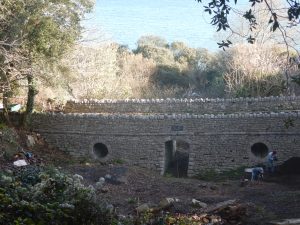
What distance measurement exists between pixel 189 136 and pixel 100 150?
4736mm

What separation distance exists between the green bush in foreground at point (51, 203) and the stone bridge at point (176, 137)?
1247cm

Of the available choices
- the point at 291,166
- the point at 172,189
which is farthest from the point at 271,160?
the point at 172,189

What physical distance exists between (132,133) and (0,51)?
6990mm

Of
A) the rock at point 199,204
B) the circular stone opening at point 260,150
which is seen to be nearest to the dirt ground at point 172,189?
the rock at point 199,204

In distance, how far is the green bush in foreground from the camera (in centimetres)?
627

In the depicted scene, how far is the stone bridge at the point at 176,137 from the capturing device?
19.7m

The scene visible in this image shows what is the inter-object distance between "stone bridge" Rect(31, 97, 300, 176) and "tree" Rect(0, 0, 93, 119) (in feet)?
10.5

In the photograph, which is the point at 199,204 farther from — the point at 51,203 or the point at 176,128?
the point at 176,128

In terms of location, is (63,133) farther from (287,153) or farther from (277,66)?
(277,66)

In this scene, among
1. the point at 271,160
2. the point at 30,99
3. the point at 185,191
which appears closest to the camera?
the point at 185,191

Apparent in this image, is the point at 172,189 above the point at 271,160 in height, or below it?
below

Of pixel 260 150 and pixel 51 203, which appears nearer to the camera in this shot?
pixel 51 203

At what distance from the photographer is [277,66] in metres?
33.0

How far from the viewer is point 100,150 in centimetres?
2220
